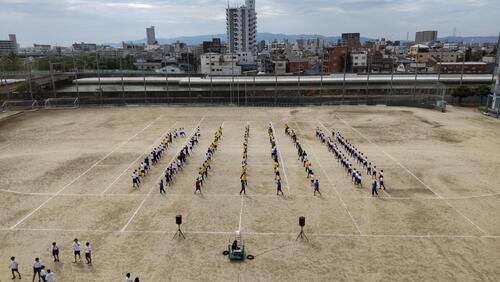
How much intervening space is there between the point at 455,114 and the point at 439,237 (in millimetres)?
37166

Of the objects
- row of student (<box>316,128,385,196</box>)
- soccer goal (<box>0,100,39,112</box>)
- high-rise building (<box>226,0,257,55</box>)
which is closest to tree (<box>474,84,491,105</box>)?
row of student (<box>316,128,385,196</box>)

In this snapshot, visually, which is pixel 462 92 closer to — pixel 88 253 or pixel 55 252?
pixel 88 253

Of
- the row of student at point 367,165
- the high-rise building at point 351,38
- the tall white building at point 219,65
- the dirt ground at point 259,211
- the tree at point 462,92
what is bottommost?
the dirt ground at point 259,211

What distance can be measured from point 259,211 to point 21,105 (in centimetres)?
4945

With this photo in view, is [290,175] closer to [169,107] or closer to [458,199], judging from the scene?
[458,199]

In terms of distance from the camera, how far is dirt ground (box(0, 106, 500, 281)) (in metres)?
15.0

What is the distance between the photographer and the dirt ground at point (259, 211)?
592 inches

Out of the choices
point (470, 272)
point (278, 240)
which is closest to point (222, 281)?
point (278, 240)

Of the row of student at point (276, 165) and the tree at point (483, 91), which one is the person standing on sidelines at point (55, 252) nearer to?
the row of student at point (276, 165)

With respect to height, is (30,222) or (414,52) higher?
(414,52)

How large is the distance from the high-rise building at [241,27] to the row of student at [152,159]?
128384 mm

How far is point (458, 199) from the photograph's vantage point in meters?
21.7

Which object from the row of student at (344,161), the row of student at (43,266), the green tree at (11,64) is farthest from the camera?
the green tree at (11,64)

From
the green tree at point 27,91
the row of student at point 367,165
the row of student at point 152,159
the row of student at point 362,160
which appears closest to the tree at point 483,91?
the row of student at point 362,160
